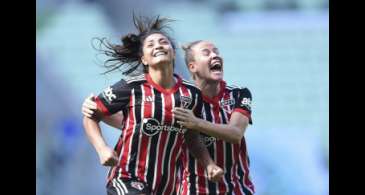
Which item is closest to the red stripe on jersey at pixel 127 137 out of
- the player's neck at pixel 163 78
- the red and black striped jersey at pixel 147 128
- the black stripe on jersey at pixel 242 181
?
the red and black striped jersey at pixel 147 128

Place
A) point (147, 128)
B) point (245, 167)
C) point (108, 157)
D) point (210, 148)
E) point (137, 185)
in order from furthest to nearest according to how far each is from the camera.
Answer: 1. point (245, 167)
2. point (210, 148)
3. point (147, 128)
4. point (137, 185)
5. point (108, 157)

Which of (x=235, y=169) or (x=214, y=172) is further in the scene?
(x=235, y=169)

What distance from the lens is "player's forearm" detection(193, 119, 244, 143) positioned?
526cm

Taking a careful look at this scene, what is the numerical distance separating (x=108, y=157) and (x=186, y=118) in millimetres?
562

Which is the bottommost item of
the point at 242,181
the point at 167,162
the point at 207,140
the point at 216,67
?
the point at 242,181

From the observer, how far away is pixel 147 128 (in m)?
→ 5.23

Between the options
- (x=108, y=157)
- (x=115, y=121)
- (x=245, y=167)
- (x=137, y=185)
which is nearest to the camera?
(x=108, y=157)

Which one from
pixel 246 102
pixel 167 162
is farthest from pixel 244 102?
pixel 167 162

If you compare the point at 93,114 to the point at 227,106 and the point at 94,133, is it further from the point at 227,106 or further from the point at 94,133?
the point at 227,106

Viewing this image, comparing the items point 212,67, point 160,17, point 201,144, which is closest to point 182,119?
point 201,144

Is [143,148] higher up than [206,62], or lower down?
lower down

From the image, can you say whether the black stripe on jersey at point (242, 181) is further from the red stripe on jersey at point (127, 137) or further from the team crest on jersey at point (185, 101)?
the red stripe on jersey at point (127, 137)

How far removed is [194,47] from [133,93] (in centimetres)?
77

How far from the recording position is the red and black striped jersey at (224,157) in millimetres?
5625
